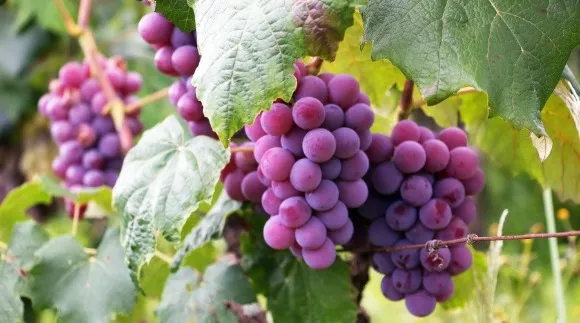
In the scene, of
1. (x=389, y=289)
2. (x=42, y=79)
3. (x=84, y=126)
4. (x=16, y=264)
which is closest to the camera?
(x=389, y=289)

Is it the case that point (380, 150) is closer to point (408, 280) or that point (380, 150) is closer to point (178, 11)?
point (408, 280)

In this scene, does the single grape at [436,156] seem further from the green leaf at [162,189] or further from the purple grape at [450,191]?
the green leaf at [162,189]

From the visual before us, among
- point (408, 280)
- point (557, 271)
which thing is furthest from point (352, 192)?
point (557, 271)

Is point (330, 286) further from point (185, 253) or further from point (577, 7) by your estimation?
point (577, 7)

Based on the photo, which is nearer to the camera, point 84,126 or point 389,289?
point 389,289

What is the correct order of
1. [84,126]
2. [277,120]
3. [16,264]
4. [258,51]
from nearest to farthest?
[258,51], [277,120], [16,264], [84,126]

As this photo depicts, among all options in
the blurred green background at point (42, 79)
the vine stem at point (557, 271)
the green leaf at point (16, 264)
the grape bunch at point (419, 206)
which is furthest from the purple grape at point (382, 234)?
the blurred green background at point (42, 79)

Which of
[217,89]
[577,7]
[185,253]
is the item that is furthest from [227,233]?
[577,7]
